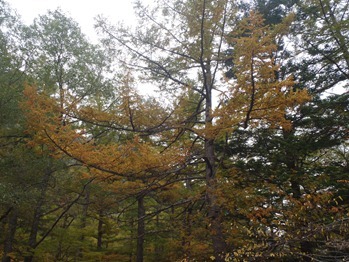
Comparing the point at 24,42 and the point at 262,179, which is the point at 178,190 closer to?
the point at 262,179

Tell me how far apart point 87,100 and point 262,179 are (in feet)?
23.2

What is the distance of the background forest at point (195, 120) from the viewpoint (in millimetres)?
5152

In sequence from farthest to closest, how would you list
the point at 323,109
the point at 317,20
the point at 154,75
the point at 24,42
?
the point at 24,42, the point at 317,20, the point at 154,75, the point at 323,109

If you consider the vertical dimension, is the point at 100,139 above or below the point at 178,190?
above

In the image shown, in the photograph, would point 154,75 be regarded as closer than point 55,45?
Yes

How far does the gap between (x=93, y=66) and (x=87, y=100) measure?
4.77ft

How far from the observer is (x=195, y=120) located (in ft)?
28.0

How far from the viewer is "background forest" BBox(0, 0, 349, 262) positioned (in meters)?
5.15

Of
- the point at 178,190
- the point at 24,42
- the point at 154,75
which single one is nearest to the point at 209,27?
the point at 154,75

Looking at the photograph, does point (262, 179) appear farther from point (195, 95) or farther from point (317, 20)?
point (317, 20)

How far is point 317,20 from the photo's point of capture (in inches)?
358

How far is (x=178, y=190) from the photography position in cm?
1093

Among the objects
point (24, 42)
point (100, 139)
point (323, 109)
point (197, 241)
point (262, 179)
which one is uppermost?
point (24, 42)

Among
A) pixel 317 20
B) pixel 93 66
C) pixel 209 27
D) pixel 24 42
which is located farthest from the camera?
pixel 93 66
